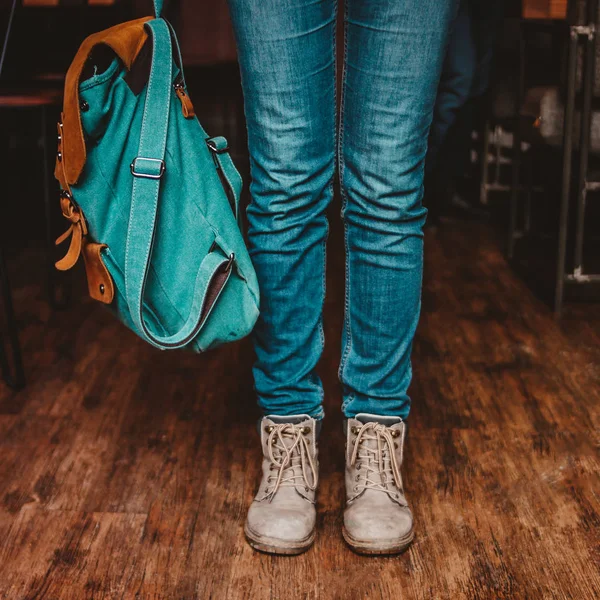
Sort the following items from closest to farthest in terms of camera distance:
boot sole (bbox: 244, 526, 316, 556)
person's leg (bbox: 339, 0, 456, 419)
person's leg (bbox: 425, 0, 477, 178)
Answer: person's leg (bbox: 339, 0, 456, 419), boot sole (bbox: 244, 526, 316, 556), person's leg (bbox: 425, 0, 477, 178)

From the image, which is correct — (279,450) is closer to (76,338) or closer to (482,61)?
(76,338)

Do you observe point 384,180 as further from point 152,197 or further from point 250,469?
point 250,469

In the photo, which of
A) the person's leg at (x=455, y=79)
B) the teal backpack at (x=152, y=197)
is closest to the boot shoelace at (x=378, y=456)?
the teal backpack at (x=152, y=197)

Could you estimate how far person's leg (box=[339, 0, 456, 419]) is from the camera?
0.88 meters

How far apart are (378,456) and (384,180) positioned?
0.37 meters

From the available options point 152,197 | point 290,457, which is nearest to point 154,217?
point 152,197

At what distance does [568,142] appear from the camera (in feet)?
5.71

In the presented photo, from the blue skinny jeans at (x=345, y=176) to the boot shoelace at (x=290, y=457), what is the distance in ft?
0.09

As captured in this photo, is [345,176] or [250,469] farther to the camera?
[250,469]

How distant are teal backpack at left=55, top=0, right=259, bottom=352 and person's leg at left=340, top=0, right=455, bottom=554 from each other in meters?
0.16

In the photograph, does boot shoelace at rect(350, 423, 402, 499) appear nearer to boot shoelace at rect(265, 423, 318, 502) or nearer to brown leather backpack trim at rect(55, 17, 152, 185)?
boot shoelace at rect(265, 423, 318, 502)

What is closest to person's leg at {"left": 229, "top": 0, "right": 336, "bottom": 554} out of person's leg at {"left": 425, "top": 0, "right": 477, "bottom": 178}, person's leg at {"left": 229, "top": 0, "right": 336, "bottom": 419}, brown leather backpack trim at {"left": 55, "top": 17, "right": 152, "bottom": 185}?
person's leg at {"left": 229, "top": 0, "right": 336, "bottom": 419}

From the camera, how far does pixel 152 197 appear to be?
2.99 ft

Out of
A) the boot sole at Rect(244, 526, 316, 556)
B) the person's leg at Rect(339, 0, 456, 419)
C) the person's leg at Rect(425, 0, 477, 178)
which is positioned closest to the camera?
the person's leg at Rect(339, 0, 456, 419)
